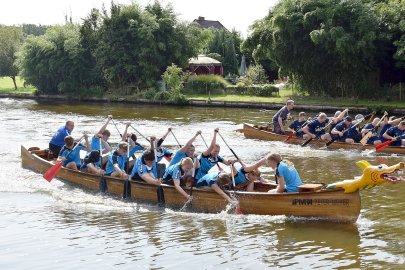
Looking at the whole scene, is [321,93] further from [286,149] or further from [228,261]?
[228,261]

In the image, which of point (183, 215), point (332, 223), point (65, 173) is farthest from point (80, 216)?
point (332, 223)

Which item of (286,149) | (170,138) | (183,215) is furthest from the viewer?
(170,138)

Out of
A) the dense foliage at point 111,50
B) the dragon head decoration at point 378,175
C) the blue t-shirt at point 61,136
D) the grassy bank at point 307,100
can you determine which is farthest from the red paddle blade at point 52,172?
the dense foliage at point 111,50

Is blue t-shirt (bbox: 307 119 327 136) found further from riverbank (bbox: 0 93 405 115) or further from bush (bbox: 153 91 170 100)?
bush (bbox: 153 91 170 100)

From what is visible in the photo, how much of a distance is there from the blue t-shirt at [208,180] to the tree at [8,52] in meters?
58.4

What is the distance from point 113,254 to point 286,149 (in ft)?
45.4

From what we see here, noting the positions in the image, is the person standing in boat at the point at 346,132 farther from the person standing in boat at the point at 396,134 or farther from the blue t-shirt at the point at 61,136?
the blue t-shirt at the point at 61,136

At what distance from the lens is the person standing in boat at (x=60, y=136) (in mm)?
19312

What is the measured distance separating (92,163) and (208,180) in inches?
177

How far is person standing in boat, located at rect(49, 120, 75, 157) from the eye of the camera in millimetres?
19312

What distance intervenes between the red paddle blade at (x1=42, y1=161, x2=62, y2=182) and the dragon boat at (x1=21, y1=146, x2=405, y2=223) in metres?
1.92

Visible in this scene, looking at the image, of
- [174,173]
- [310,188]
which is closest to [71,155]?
[174,173]

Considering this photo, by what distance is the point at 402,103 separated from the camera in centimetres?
3962

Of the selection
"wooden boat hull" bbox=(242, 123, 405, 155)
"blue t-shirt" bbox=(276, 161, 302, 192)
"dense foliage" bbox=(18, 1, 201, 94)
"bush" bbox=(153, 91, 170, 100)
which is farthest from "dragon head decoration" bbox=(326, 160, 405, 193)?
"dense foliage" bbox=(18, 1, 201, 94)
